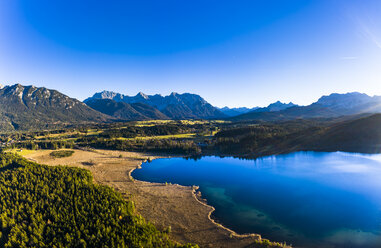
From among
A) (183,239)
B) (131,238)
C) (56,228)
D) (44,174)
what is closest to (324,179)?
(183,239)

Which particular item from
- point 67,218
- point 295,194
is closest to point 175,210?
point 67,218

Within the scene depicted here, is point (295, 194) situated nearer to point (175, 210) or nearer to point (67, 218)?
point (175, 210)

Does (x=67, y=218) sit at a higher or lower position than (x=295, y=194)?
higher

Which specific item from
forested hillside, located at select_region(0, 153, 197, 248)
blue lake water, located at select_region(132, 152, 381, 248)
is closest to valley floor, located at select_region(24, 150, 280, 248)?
blue lake water, located at select_region(132, 152, 381, 248)

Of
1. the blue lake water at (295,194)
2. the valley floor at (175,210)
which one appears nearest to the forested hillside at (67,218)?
the valley floor at (175,210)

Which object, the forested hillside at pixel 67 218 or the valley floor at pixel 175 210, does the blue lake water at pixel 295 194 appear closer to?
the valley floor at pixel 175 210

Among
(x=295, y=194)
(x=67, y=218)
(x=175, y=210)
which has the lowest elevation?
(x=295, y=194)
